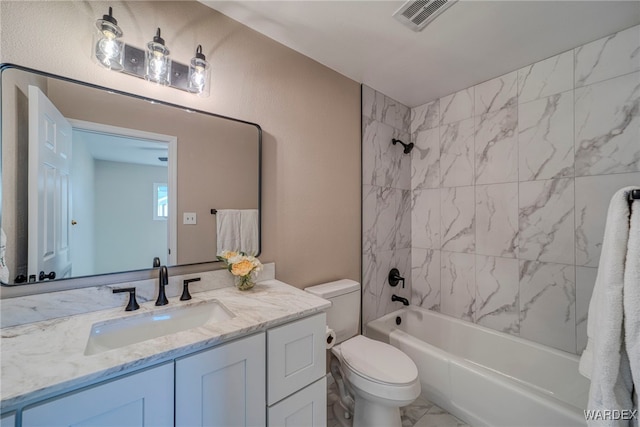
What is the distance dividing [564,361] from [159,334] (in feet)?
7.78

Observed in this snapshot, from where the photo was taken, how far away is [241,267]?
1242 mm

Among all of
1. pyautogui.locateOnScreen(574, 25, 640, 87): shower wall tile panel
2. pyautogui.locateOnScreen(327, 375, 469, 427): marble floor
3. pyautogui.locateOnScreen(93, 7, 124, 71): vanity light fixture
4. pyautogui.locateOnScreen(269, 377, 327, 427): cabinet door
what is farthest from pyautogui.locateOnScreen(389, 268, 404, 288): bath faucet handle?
pyautogui.locateOnScreen(93, 7, 124, 71): vanity light fixture

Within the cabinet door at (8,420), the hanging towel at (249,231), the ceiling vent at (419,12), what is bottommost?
the cabinet door at (8,420)

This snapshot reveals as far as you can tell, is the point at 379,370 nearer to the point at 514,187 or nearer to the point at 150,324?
the point at 150,324

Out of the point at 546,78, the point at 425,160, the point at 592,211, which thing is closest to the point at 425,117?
the point at 425,160

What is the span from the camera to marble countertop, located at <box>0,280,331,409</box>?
60 cm

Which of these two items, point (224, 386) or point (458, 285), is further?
point (458, 285)

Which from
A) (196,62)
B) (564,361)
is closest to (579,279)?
(564,361)

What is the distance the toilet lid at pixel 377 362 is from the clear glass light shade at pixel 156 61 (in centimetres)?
180

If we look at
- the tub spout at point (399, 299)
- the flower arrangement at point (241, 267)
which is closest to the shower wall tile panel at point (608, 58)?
the tub spout at point (399, 299)

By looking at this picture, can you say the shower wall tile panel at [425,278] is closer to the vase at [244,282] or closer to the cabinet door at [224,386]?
the vase at [244,282]

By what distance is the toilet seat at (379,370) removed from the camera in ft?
4.08

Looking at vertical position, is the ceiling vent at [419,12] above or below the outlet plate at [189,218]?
above

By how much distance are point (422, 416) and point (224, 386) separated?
1.50 m
